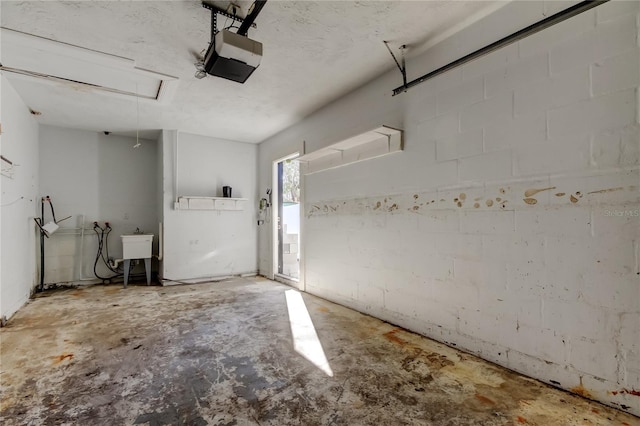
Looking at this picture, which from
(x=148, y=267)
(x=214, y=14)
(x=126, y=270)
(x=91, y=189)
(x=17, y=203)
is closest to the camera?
(x=214, y=14)

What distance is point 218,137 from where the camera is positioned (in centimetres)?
574

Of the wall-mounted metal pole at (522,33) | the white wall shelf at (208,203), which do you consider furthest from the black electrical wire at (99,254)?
the wall-mounted metal pole at (522,33)

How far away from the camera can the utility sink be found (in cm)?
494

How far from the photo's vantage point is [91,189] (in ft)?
17.4

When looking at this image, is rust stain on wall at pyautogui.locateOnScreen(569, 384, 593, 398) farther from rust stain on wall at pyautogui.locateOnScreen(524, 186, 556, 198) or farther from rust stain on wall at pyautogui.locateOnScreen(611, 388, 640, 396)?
rust stain on wall at pyautogui.locateOnScreen(524, 186, 556, 198)

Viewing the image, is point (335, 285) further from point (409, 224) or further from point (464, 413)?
point (464, 413)

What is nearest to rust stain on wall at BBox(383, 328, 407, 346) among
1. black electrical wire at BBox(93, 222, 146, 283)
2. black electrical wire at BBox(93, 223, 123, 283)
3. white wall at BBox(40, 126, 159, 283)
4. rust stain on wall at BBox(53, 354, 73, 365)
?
rust stain on wall at BBox(53, 354, 73, 365)

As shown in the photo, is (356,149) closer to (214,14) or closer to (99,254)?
(214,14)

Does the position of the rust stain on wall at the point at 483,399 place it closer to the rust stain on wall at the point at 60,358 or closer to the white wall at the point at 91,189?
the rust stain on wall at the point at 60,358

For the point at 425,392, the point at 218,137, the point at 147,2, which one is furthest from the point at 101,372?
the point at 218,137

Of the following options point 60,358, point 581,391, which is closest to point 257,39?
point 60,358

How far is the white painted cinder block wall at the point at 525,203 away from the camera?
66.7 inches

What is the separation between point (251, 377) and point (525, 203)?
2275 mm

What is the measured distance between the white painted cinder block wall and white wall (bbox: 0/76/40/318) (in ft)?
13.6
